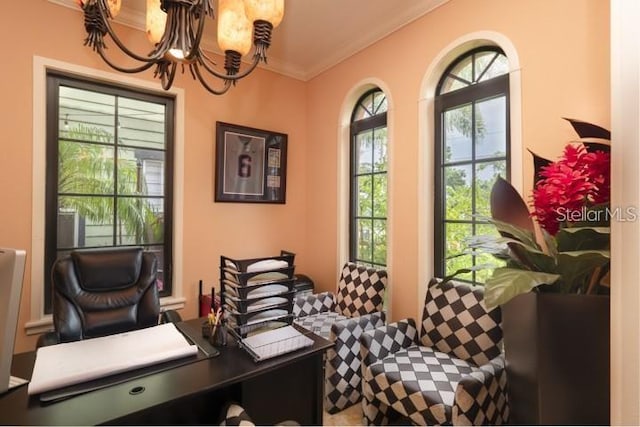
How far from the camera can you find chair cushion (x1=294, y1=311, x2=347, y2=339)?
2363 millimetres

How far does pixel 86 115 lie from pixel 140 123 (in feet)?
1.16

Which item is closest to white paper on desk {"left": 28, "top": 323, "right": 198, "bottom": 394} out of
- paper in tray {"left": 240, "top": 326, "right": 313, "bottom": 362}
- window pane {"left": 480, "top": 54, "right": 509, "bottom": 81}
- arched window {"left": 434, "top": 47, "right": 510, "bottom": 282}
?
paper in tray {"left": 240, "top": 326, "right": 313, "bottom": 362}

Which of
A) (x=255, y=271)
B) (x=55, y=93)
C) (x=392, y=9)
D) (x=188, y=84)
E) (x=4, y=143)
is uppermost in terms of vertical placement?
(x=392, y=9)

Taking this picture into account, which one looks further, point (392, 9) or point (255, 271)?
point (392, 9)

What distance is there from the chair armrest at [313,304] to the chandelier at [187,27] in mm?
1812

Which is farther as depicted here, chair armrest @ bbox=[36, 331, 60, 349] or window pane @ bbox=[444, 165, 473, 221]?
window pane @ bbox=[444, 165, 473, 221]

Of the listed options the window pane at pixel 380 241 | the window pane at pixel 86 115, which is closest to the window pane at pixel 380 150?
the window pane at pixel 380 241

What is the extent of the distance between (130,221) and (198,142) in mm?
847

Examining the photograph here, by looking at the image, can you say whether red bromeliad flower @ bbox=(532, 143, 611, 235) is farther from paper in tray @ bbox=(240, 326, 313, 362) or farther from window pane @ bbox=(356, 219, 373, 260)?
window pane @ bbox=(356, 219, 373, 260)

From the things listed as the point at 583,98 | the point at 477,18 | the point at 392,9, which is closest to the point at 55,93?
the point at 392,9

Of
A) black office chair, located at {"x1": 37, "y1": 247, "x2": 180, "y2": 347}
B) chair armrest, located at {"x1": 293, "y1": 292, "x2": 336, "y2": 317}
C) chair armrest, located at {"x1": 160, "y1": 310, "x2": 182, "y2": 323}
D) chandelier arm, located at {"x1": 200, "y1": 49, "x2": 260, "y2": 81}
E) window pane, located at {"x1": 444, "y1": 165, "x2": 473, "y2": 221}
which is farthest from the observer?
chair armrest, located at {"x1": 293, "y1": 292, "x2": 336, "y2": 317}

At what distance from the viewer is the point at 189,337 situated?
1.50m

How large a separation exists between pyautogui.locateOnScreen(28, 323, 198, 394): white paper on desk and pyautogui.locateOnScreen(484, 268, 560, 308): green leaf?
3.65ft

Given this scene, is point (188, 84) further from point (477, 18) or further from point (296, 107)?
point (477, 18)
